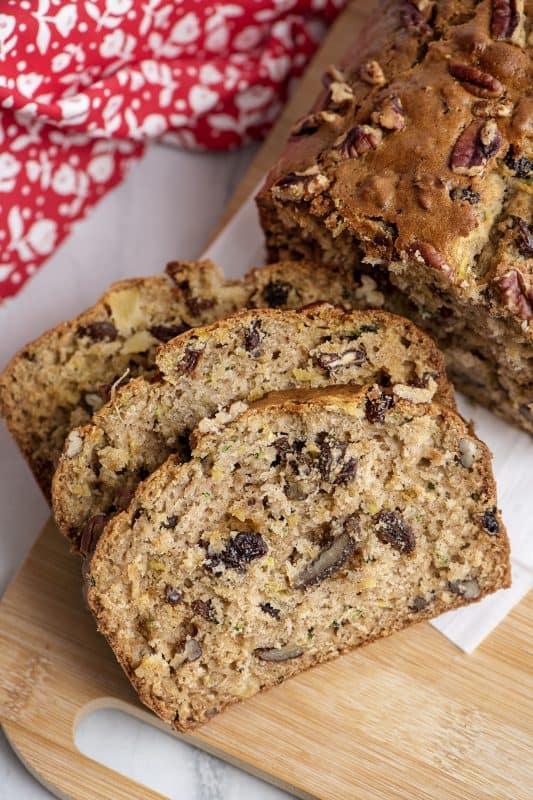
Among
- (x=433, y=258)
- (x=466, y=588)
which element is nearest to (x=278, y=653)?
(x=466, y=588)

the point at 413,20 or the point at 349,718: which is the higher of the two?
the point at 413,20

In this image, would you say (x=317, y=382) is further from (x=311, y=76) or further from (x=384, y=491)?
(x=311, y=76)

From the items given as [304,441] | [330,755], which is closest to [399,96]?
[304,441]

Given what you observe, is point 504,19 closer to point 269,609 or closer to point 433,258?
point 433,258

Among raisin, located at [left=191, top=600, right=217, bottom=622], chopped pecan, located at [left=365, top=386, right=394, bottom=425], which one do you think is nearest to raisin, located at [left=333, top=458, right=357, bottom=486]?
chopped pecan, located at [left=365, top=386, right=394, bottom=425]

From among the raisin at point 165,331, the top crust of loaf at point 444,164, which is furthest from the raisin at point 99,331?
the top crust of loaf at point 444,164

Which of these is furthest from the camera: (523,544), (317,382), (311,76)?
(311,76)
